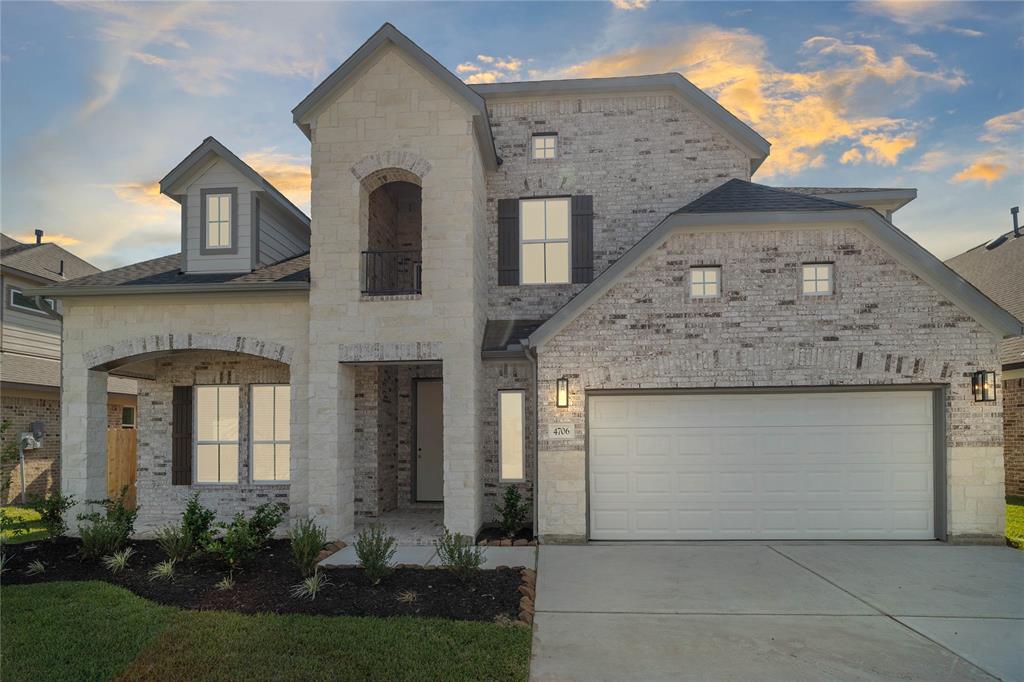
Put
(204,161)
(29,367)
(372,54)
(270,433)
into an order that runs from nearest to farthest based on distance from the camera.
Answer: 1. (372,54)
2. (204,161)
3. (270,433)
4. (29,367)

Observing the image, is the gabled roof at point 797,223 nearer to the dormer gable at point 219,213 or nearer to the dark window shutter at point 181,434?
the dormer gable at point 219,213

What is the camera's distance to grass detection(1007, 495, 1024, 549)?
9.14 meters

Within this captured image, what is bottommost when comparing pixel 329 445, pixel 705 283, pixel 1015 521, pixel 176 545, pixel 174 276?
pixel 1015 521

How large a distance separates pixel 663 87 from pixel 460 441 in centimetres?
772

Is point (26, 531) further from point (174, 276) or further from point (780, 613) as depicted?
point (780, 613)

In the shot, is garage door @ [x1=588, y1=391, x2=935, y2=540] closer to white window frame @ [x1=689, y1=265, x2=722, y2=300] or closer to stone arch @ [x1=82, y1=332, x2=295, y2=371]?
white window frame @ [x1=689, y1=265, x2=722, y2=300]

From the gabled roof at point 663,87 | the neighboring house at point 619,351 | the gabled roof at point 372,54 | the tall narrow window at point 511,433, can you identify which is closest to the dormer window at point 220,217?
the neighboring house at point 619,351

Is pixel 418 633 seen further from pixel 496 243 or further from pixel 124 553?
pixel 496 243

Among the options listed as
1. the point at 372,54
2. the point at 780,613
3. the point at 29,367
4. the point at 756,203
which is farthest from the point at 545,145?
the point at 29,367

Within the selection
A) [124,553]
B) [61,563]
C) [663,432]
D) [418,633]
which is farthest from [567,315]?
[61,563]

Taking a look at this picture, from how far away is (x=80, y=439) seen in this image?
33.4ft

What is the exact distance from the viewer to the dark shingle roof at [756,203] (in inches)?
361

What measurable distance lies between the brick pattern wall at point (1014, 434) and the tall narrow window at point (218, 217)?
56.4 ft

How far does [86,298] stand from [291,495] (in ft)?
16.3
